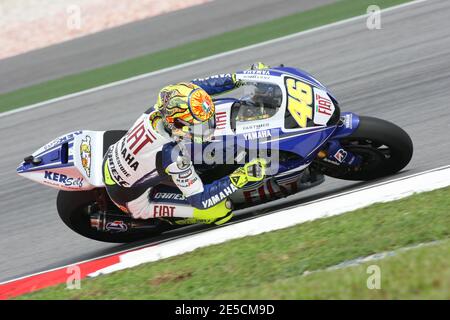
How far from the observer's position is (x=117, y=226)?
7.12 m

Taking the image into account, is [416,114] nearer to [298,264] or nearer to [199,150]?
[199,150]

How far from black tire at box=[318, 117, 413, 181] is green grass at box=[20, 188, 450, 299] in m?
0.58

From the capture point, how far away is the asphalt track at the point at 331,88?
7.62 metres

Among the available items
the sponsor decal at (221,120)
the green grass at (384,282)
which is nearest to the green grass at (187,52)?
the sponsor decal at (221,120)

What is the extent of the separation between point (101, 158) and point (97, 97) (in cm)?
442

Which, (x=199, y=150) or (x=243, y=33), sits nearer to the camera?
(x=199, y=150)

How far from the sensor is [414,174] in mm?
7016

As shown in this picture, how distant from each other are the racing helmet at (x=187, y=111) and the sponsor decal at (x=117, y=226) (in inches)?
45.2

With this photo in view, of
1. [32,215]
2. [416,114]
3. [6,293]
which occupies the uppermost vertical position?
[416,114]

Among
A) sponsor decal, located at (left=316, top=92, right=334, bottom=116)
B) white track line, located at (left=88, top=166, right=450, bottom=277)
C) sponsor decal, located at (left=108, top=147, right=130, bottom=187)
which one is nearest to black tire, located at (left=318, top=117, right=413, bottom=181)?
white track line, located at (left=88, top=166, right=450, bottom=277)

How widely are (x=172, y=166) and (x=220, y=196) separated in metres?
0.47

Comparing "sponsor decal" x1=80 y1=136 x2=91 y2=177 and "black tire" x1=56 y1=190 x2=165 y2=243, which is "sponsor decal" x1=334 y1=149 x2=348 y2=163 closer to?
"black tire" x1=56 y1=190 x2=165 y2=243
